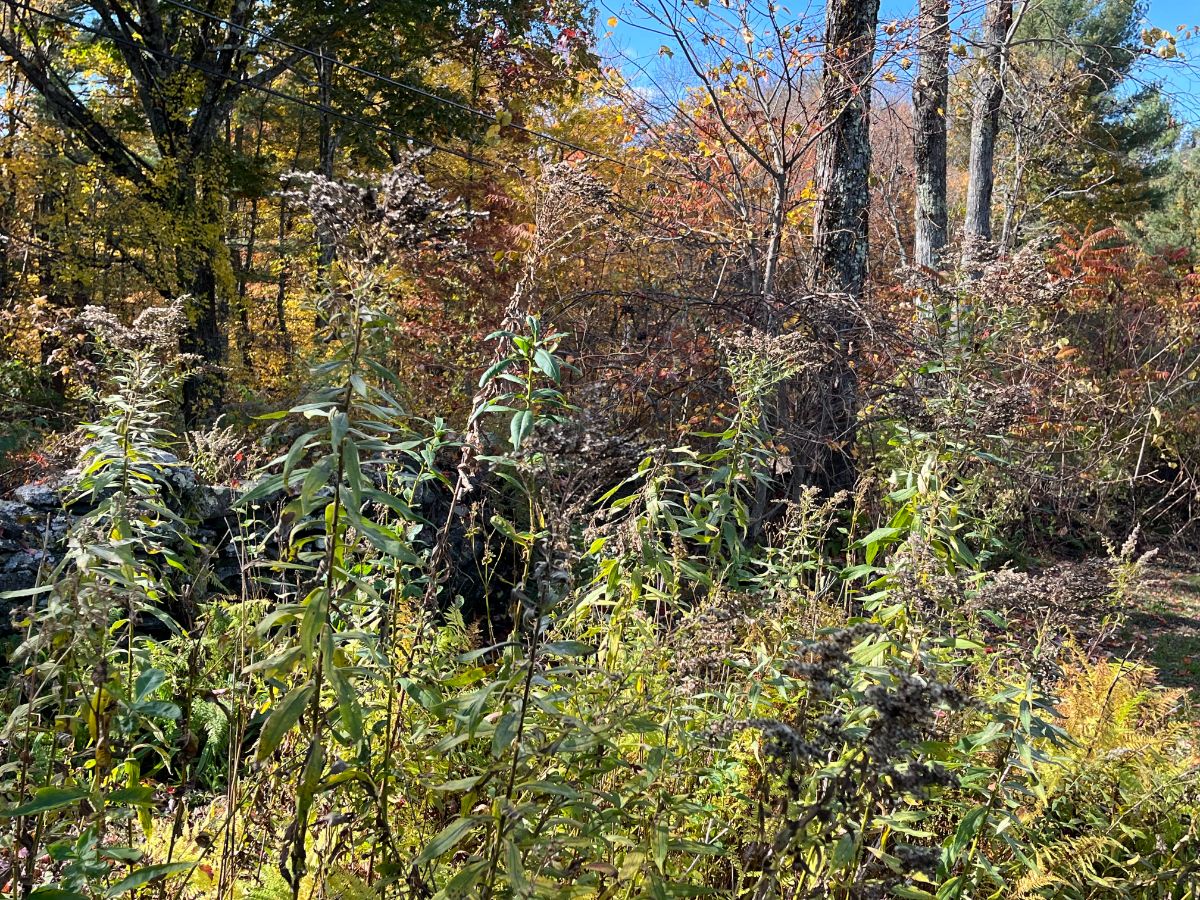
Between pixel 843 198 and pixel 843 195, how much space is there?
0.03 m

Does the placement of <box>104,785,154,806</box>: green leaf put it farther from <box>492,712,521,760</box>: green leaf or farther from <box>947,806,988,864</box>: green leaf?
<box>947,806,988,864</box>: green leaf

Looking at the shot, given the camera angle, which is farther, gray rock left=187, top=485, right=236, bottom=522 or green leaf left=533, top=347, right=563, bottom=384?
gray rock left=187, top=485, right=236, bottom=522

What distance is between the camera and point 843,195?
6461 mm

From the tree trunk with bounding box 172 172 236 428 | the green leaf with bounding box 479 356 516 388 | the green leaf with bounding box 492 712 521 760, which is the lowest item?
the green leaf with bounding box 492 712 521 760

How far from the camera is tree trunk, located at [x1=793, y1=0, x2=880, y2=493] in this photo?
5820 millimetres

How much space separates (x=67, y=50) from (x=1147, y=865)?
690 inches

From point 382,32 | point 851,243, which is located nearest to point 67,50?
point 382,32

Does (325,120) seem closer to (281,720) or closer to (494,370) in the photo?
(494,370)

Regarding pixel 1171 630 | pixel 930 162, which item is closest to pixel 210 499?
pixel 1171 630

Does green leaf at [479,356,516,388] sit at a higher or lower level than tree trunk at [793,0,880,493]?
lower

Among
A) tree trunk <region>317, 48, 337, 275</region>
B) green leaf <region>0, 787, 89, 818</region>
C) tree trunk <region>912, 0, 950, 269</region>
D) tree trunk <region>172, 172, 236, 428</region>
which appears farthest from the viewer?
tree trunk <region>317, 48, 337, 275</region>

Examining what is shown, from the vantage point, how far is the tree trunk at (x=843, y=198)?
5.82 metres

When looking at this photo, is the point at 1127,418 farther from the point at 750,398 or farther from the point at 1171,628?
the point at 750,398

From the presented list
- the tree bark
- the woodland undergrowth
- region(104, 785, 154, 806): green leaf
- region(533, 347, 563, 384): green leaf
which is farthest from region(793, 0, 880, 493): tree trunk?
region(104, 785, 154, 806): green leaf
